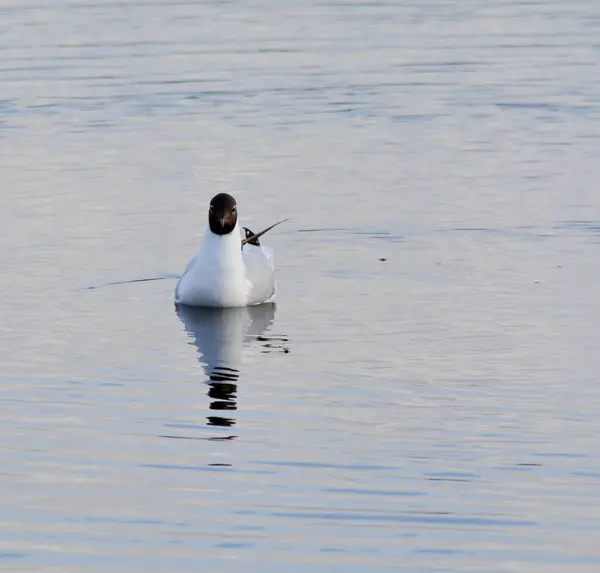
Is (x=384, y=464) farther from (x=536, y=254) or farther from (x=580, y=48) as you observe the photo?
(x=580, y=48)

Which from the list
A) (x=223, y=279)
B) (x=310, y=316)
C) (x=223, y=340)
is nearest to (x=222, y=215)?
(x=223, y=279)

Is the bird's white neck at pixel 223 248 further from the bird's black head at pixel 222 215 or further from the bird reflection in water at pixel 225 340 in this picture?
the bird reflection in water at pixel 225 340

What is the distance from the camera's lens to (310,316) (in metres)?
14.2

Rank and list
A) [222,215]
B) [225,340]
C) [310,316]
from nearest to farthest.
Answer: [225,340], [310,316], [222,215]

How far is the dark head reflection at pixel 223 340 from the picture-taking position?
1162cm

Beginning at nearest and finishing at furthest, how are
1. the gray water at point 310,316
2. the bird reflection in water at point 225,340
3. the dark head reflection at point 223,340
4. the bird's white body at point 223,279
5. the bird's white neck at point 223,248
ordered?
the gray water at point 310,316, the dark head reflection at point 223,340, the bird reflection in water at point 225,340, the bird's white body at point 223,279, the bird's white neck at point 223,248

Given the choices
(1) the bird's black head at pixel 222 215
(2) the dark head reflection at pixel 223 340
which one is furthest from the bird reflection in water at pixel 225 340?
(1) the bird's black head at pixel 222 215

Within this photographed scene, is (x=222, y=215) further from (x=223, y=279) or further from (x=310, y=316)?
(x=310, y=316)

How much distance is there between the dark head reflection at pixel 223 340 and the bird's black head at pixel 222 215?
2.26 feet

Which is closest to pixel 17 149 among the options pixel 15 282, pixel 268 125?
pixel 268 125

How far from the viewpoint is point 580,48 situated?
28391 millimetres

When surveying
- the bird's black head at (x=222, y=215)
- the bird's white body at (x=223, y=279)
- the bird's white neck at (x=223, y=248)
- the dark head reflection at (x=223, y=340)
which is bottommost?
the dark head reflection at (x=223, y=340)

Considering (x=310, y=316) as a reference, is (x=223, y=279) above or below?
above

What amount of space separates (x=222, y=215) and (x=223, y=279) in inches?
22.1
